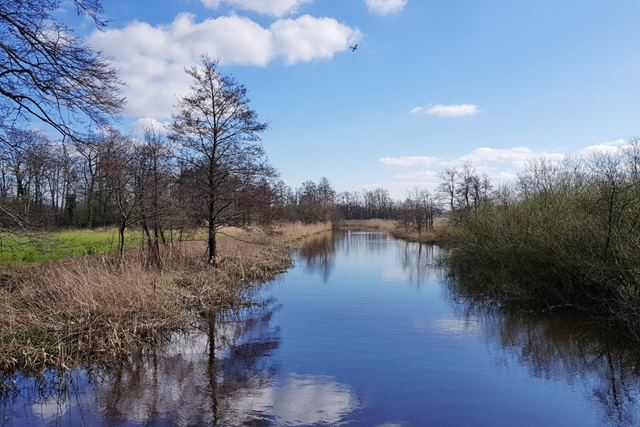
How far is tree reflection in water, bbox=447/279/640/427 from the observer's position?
19.7 feet

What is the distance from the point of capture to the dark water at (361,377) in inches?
216

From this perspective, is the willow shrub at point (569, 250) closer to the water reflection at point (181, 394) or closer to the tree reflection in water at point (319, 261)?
the water reflection at point (181, 394)

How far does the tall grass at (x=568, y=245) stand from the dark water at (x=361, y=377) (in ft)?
3.49

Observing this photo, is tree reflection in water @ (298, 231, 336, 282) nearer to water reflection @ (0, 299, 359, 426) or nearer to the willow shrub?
the willow shrub

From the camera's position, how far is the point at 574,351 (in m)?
7.88

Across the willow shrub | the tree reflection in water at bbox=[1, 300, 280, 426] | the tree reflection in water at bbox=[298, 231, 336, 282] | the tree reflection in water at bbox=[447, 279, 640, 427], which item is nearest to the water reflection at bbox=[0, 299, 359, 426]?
the tree reflection in water at bbox=[1, 300, 280, 426]

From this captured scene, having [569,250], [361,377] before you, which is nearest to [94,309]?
[361,377]

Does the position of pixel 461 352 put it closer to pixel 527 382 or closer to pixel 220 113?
pixel 527 382

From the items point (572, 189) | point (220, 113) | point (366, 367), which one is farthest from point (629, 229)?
point (220, 113)

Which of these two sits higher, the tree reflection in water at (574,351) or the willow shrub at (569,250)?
the willow shrub at (569,250)

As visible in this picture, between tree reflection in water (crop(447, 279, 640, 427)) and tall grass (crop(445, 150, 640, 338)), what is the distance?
2.01 feet

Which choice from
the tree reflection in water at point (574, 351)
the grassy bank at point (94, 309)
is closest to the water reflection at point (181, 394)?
the grassy bank at point (94, 309)

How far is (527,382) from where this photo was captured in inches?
260

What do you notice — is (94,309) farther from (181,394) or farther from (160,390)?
(181,394)
